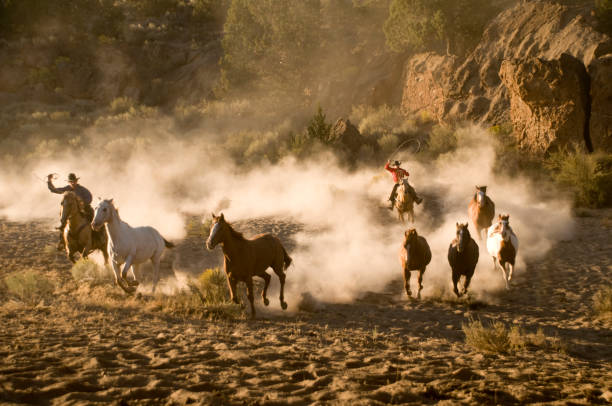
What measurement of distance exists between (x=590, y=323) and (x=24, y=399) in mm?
9265

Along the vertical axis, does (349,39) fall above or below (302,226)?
above

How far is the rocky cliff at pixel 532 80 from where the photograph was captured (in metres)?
18.1

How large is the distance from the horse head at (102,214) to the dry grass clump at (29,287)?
7.65ft

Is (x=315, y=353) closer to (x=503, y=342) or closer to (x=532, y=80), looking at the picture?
(x=503, y=342)

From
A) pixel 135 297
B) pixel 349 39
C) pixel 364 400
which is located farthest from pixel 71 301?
pixel 349 39

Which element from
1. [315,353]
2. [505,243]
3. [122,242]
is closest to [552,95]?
[505,243]

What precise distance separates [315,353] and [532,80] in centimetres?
1716

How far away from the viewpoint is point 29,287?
10.2m

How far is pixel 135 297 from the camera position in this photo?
988 centimetres

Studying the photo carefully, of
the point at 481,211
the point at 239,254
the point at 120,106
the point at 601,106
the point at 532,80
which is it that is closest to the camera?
the point at 239,254

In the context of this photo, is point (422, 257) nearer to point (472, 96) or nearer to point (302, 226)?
point (302, 226)

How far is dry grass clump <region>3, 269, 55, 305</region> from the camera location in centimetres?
988

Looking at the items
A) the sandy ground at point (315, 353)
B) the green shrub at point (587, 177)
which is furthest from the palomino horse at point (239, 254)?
the green shrub at point (587, 177)

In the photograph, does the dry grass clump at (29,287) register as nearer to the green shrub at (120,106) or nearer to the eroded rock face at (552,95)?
the eroded rock face at (552,95)
